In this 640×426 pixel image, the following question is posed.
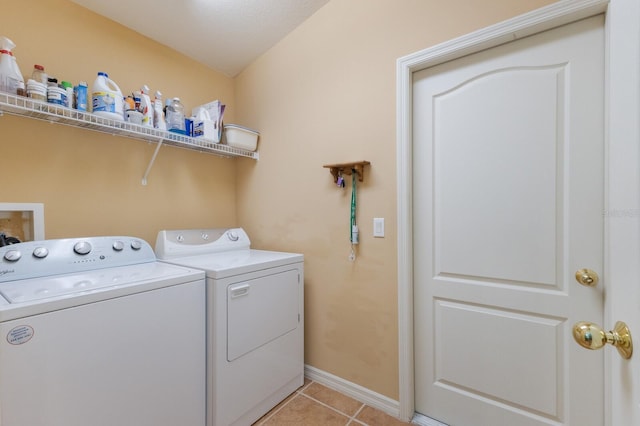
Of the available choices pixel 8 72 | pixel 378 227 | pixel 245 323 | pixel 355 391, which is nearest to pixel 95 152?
pixel 8 72

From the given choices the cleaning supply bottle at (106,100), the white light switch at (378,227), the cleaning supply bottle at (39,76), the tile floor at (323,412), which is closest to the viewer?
the cleaning supply bottle at (39,76)

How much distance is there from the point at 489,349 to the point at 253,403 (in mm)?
1273

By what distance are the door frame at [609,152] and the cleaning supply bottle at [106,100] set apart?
153 cm

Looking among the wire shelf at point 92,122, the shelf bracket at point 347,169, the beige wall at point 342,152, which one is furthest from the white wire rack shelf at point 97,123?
the shelf bracket at point 347,169

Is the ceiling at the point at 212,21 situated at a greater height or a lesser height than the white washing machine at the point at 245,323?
greater

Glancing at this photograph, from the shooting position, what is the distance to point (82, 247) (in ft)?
4.61

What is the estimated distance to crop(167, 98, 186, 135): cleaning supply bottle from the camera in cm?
186

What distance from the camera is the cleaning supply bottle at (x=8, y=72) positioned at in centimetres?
126

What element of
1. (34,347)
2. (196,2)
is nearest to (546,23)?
(196,2)

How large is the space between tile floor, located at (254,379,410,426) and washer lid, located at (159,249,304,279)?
2.81 feet

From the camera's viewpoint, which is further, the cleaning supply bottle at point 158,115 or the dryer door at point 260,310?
the cleaning supply bottle at point 158,115

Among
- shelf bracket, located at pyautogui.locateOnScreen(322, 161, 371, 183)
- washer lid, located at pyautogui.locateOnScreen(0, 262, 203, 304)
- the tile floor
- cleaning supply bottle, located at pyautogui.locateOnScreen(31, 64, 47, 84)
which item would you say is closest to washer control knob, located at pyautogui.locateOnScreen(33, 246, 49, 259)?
washer lid, located at pyautogui.locateOnScreen(0, 262, 203, 304)

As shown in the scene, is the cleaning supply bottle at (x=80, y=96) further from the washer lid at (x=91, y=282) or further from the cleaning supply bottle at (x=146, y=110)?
the washer lid at (x=91, y=282)

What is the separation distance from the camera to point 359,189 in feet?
5.87
